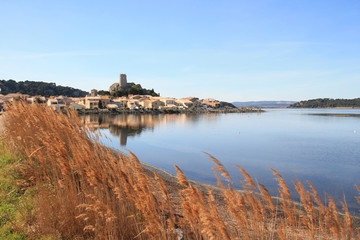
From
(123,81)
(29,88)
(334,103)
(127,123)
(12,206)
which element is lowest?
(127,123)

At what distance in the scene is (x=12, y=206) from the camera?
153 inches

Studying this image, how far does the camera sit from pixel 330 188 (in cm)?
1094

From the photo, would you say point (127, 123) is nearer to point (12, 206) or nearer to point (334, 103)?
point (12, 206)

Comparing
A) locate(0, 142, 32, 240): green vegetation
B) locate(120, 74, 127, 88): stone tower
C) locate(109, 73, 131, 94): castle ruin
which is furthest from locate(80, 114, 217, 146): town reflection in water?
locate(120, 74, 127, 88): stone tower

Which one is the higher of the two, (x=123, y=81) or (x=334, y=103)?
(x=123, y=81)

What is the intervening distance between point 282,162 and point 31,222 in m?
16.0

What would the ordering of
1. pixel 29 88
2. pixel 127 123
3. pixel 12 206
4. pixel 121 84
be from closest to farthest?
pixel 12 206
pixel 127 123
pixel 29 88
pixel 121 84

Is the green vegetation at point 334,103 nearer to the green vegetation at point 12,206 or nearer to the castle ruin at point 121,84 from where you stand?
the castle ruin at point 121,84

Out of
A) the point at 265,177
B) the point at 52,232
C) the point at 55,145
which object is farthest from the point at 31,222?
the point at 265,177

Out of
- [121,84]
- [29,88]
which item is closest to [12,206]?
[29,88]

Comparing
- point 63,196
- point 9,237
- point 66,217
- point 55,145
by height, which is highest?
point 55,145

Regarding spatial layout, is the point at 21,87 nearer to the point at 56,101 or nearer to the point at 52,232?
the point at 56,101

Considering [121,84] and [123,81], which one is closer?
[121,84]

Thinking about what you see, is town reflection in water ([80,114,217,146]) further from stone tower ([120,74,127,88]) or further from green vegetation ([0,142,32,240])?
stone tower ([120,74,127,88])
